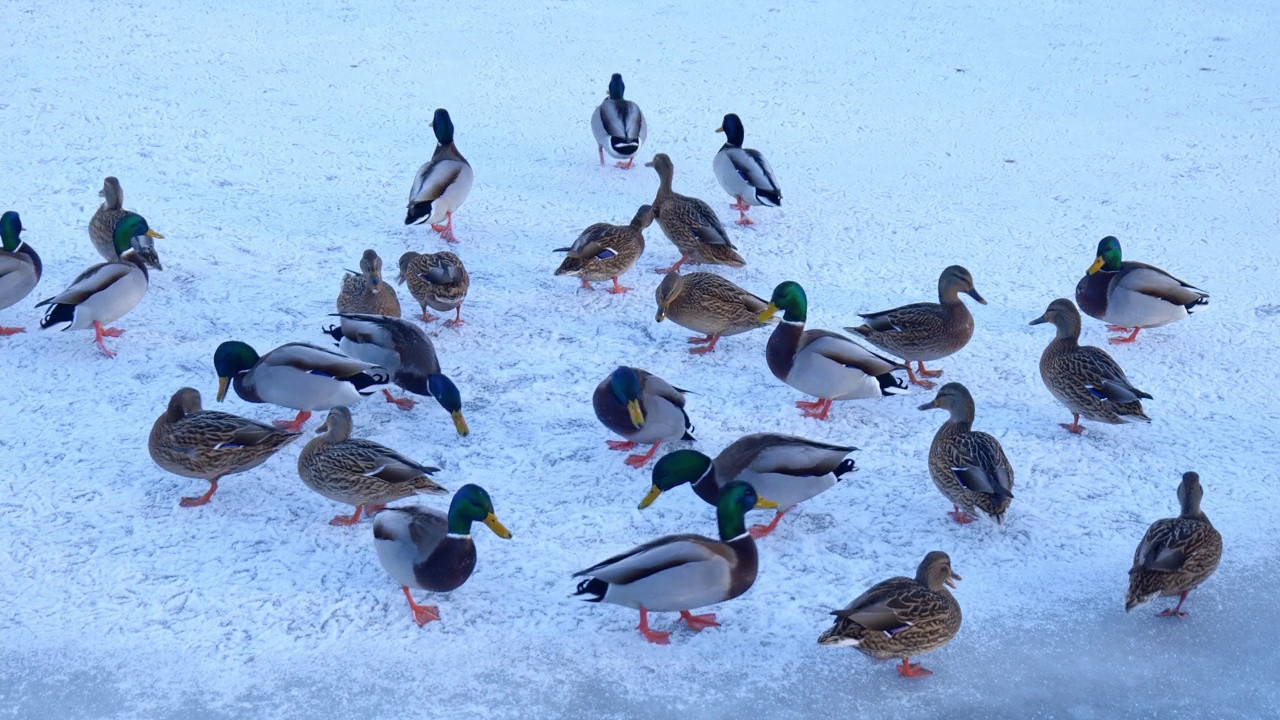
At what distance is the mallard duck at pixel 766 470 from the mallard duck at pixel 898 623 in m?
0.67

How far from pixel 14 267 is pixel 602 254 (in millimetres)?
3047

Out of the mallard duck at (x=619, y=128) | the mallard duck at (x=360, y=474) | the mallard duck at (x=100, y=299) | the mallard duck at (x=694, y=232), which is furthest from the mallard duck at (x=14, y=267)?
the mallard duck at (x=619, y=128)

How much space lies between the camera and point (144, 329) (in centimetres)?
600

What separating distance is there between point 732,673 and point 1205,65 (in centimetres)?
842

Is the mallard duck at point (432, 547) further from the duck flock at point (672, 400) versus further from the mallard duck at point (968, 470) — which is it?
the mallard duck at point (968, 470)

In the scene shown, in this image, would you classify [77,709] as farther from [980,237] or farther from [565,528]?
[980,237]

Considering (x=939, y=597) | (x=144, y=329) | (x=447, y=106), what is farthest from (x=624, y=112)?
(x=939, y=597)

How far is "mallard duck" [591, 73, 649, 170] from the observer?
309 inches

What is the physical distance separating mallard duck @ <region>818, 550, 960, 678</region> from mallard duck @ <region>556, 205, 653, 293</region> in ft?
9.72

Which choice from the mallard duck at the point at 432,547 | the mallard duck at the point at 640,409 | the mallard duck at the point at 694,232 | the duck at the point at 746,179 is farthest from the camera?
the duck at the point at 746,179

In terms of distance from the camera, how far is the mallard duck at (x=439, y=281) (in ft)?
19.4

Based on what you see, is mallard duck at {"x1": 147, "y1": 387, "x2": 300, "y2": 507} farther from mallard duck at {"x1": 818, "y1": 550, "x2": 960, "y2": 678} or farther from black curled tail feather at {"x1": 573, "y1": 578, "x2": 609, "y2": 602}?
mallard duck at {"x1": 818, "y1": 550, "x2": 960, "y2": 678}

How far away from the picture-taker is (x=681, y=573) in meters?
3.91

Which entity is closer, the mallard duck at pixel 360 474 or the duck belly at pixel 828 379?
the mallard duck at pixel 360 474
